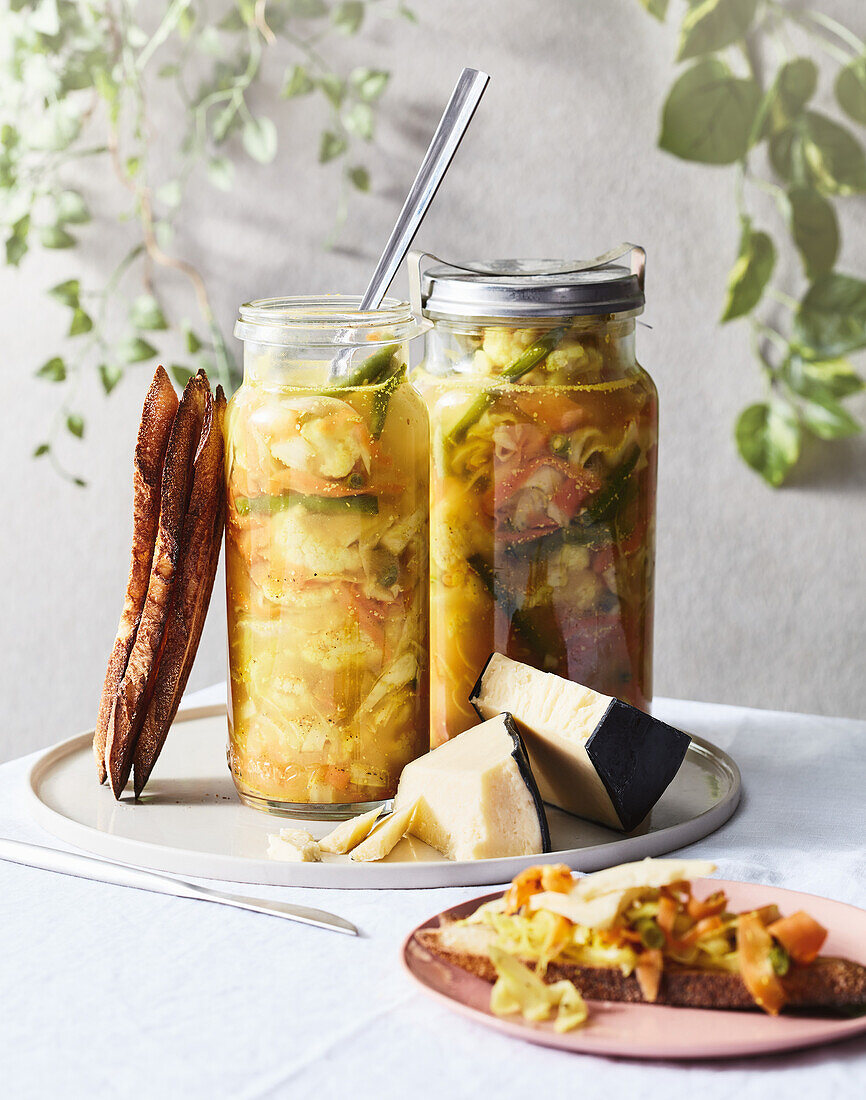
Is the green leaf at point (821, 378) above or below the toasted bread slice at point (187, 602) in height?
above

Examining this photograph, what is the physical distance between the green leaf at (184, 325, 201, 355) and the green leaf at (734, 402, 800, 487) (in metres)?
0.70

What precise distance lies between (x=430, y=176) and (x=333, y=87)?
796mm

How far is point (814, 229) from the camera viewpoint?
1.31 metres

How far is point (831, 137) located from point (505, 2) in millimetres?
388

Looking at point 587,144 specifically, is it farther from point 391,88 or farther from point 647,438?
point 647,438

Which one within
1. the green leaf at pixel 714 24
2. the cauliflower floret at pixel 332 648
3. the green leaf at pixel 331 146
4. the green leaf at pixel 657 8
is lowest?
the cauliflower floret at pixel 332 648

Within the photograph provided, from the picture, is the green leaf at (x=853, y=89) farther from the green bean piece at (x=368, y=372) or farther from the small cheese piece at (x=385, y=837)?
the small cheese piece at (x=385, y=837)

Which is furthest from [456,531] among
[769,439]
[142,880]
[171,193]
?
[171,193]

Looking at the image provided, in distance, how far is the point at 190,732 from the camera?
938 mm

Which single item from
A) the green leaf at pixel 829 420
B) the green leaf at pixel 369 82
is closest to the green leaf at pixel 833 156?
the green leaf at pixel 829 420

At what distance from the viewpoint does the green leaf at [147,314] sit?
1.65m

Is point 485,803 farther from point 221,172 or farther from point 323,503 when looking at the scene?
point 221,172

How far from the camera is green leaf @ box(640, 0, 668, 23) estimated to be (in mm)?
1312

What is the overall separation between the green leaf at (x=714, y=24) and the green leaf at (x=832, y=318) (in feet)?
0.89
